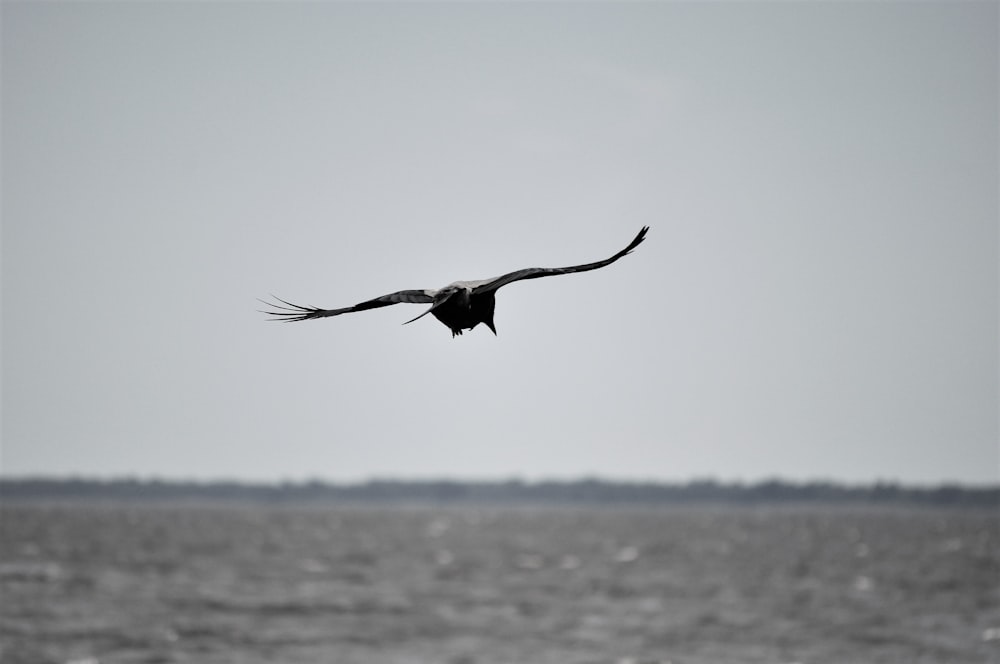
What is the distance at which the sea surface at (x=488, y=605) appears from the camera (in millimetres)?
71438

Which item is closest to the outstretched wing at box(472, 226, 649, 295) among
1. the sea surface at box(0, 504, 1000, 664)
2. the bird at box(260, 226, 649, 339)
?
the bird at box(260, 226, 649, 339)

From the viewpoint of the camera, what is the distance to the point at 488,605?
97375 mm

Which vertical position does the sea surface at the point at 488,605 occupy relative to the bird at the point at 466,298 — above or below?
below

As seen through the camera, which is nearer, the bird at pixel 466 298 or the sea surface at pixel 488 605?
the bird at pixel 466 298

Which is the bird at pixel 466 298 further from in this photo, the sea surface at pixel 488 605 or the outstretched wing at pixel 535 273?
the sea surface at pixel 488 605

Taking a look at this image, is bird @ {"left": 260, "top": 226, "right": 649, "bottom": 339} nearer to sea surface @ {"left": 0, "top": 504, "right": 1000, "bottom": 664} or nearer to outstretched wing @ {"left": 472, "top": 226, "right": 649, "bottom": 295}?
outstretched wing @ {"left": 472, "top": 226, "right": 649, "bottom": 295}

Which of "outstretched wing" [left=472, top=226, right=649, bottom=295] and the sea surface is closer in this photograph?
"outstretched wing" [left=472, top=226, right=649, bottom=295]

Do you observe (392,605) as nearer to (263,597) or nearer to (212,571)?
(263,597)

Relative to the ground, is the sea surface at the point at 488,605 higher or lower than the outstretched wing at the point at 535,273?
lower

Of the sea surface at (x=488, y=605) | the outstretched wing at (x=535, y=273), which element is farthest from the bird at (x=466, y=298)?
the sea surface at (x=488, y=605)

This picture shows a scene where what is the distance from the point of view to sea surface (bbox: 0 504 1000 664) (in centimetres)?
7144

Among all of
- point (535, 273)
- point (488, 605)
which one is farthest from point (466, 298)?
point (488, 605)

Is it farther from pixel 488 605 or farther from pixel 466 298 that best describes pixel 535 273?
pixel 488 605

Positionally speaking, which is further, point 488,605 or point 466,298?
point 488,605
